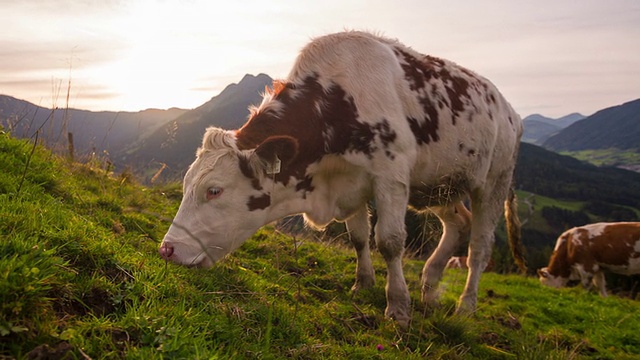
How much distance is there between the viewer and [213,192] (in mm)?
4316

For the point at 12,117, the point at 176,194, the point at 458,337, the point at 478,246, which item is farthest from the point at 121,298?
the point at 176,194

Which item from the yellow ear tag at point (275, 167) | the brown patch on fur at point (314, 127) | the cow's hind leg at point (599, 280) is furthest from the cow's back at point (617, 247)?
the yellow ear tag at point (275, 167)

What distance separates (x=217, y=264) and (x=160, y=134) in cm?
16220

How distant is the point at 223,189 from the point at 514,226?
639 cm

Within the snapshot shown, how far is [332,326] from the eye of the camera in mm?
3924

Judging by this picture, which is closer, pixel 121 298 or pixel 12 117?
pixel 121 298

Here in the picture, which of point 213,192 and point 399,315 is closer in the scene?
point 213,192

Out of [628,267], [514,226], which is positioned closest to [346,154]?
[514,226]

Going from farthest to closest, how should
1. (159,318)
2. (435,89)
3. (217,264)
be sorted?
(435,89) → (217,264) → (159,318)

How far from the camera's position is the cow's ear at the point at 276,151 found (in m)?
4.27

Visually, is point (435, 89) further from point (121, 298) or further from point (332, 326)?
point (121, 298)

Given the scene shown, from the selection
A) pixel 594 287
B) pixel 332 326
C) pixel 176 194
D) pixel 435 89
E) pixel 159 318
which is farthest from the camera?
pixel 594 287

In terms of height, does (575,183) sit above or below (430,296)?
below

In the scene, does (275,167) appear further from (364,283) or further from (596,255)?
(596,255)
